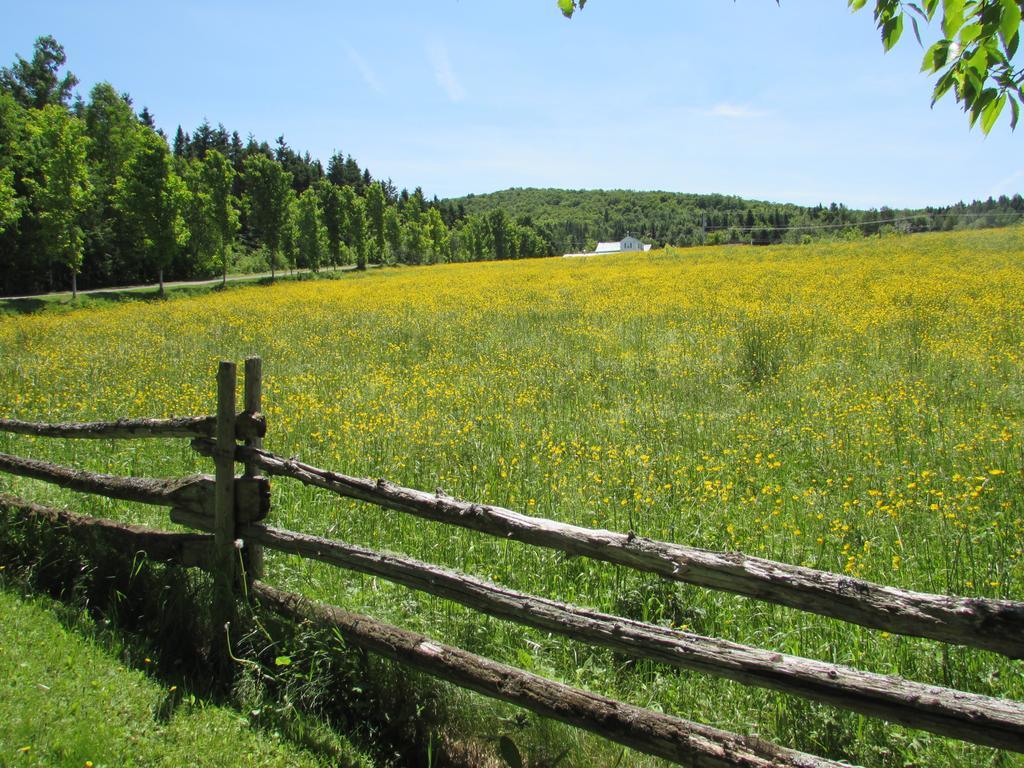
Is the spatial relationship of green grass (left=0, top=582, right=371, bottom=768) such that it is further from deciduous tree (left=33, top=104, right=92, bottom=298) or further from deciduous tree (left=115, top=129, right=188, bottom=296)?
deciduous tree (left=115, top=129, right=188, bottom=296)

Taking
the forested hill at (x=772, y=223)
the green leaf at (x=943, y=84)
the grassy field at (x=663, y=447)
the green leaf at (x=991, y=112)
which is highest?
the forested hill at (x=772, y=223)

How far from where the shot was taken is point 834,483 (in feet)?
21.4

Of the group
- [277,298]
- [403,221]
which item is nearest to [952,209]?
[403,221]

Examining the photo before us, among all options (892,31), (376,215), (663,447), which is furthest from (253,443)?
(376,215)

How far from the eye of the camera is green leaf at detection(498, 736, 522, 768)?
3.11m

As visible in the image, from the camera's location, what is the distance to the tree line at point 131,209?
1390 inches

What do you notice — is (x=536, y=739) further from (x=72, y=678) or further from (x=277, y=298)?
(x=277, y=298)

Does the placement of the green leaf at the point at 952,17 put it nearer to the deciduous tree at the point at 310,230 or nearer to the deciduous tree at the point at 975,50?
the deciduous tree at the point at 975,50

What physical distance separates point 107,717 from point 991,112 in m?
4.77

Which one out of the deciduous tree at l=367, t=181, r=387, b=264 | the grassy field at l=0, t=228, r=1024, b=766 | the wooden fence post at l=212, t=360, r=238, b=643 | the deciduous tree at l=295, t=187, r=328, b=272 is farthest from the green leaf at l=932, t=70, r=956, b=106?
the deciduous tree at l=367, t=181, r=387, b=264

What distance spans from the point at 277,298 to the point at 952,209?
11416 cm

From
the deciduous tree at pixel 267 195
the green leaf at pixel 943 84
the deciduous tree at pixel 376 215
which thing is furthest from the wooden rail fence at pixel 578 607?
the deciduous tree at pixel 376 215

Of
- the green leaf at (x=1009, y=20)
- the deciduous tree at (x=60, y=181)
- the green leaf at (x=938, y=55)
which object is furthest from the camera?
the deciduous tree at (x=60, y=181)

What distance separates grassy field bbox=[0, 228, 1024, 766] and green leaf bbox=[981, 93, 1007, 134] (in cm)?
288
